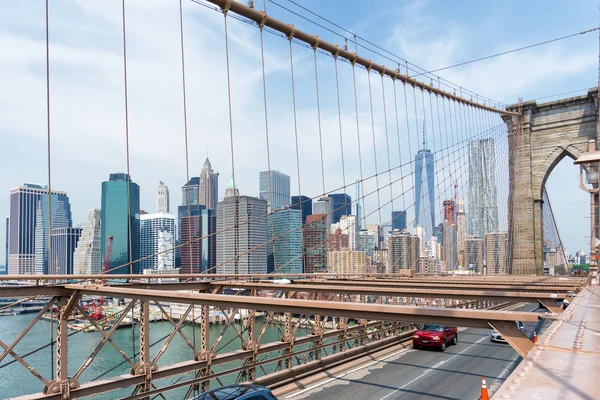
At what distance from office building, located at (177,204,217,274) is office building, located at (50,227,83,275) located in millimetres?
33816

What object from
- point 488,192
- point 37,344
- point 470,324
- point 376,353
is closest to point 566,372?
point 470,324

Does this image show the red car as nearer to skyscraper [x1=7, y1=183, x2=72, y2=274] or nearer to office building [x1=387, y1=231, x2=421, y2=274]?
office building [x1=387, y1=231, x2=421, y2=274]

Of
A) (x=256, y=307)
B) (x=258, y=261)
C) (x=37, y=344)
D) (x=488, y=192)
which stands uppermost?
(x=488, y=192)

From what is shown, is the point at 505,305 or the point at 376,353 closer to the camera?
the point at 376,353

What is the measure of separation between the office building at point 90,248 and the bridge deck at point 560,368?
114 metres

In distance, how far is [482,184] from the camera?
5450 cm

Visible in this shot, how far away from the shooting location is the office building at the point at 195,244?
13945 millimetres

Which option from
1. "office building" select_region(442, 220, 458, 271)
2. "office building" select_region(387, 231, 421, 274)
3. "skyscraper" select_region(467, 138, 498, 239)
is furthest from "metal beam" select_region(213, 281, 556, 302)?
"office building" select_region(442, 220, 458, 271)

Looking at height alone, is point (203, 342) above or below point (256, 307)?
below

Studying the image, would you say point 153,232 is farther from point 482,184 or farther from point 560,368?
point 560,368

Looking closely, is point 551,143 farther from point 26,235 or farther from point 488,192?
point 26,235

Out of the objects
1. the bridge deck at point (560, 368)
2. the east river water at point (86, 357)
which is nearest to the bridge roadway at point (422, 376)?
the bridge deck at point (560, 368)

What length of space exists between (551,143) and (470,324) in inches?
1270

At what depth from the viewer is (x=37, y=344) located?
183 feet
